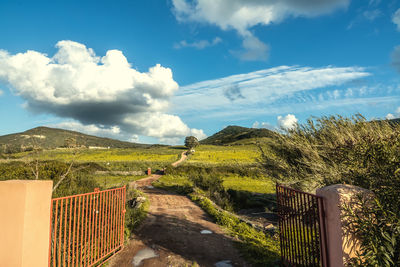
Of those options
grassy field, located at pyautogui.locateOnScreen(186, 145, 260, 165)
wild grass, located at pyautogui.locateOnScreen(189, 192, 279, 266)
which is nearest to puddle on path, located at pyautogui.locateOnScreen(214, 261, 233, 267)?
wild grass, located at pyautogui.locateOnScreen(189, 192, 279, 266)

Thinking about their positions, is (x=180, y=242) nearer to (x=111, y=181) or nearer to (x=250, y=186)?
(x=250, y=186)

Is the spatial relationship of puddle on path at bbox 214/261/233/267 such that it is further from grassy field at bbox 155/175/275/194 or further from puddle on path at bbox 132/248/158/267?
grassy field at bbox 155/175/275/194

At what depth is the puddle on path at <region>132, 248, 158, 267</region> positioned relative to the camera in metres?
5.90

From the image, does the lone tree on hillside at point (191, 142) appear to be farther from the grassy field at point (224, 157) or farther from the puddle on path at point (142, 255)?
the puddle on path at point (142, 255)

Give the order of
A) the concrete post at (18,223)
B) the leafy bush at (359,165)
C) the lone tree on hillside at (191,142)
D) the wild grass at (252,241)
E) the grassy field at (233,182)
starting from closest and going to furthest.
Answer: the leafy bush at (359,165) < the concrete post at (18,223) < the wild grass at (252,241) < the grassy field at (233,182) < the lone tree on hillside at (191,142)

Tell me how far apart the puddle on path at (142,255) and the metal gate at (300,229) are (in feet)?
11.6

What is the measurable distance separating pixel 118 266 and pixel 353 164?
596 centimetres

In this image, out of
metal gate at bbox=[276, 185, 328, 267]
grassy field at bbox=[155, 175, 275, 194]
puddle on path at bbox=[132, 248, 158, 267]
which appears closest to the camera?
metal gate at bbox=[276, 185, 328, 267]

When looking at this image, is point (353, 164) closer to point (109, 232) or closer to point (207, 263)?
point (207, 263)

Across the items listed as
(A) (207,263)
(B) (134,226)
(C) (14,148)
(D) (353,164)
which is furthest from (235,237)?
(C) (14,148)

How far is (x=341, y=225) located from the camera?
3.35 m

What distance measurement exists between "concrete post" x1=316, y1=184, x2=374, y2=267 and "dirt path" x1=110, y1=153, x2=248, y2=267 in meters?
2.92

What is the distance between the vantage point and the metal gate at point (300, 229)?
3.84 metres

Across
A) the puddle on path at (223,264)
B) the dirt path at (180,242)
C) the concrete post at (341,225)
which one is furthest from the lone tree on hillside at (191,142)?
the concrete post at (341,225)
